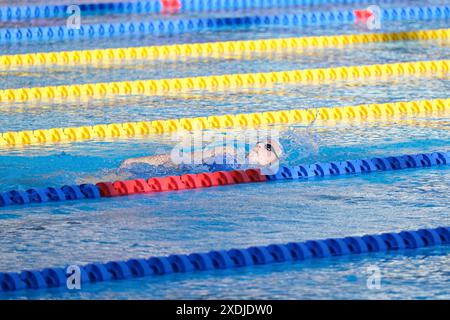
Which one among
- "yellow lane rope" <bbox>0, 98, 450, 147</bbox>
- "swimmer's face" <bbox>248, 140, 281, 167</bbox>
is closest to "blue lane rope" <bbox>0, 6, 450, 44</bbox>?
"yellow lane rope" <bbox>0, 98, 450, 147</bbox>

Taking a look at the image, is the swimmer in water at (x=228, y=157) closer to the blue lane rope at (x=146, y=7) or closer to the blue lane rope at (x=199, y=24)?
the blue lane rope at (x=199, y=24)

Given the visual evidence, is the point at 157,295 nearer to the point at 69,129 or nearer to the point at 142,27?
the point at 69,129

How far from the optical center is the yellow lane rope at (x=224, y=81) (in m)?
9.07

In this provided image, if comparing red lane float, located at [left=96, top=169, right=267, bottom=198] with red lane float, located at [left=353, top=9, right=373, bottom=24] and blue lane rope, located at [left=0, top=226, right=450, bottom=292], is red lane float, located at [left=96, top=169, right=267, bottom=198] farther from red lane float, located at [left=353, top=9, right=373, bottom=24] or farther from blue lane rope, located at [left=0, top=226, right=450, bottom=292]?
red lane float, located at [left=353, top=9, right=373, bottom=24]

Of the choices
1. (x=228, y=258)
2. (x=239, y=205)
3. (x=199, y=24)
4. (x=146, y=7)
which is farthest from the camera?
(x=146, y=7)

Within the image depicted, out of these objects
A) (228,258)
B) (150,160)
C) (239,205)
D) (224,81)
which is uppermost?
(224,81)

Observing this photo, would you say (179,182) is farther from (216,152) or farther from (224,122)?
(224,122)

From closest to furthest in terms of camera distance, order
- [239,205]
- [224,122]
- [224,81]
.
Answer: [239,205] → [224,122] → [224,81]

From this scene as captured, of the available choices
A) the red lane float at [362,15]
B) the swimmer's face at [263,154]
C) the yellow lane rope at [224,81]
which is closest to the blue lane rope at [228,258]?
the swimmer's face at [263,154]

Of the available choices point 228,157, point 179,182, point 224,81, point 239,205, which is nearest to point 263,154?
point 228,157

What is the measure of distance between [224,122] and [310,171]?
1.41m

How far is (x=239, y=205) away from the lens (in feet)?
20.1

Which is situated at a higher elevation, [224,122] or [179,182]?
[224,122]
